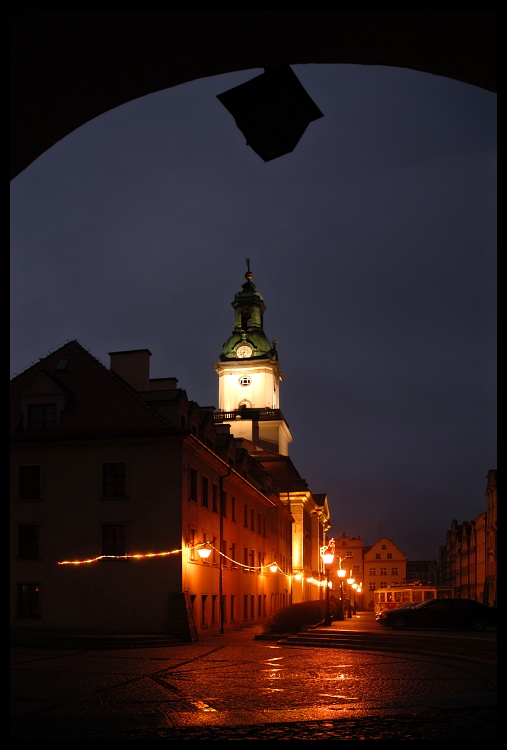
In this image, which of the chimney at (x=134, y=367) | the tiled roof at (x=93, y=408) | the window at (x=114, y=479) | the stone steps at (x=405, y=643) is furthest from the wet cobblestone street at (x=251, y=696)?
the chimney at (x=134, y=367)

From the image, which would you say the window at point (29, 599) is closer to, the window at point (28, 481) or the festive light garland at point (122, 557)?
the festive light garland at point (122, 557)

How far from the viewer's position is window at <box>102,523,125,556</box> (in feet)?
103

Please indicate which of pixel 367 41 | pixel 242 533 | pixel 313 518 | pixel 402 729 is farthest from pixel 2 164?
pixel 313 518

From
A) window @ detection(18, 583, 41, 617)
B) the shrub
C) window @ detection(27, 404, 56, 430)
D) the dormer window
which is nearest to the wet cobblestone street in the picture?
window @ detection(18, 583, 41, 617)

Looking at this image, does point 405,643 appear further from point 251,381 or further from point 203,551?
point 251,381

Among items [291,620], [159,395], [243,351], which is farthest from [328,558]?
[243,351]

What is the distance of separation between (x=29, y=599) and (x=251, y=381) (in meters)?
73.4

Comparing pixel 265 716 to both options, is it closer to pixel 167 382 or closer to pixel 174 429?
pixel 174 429

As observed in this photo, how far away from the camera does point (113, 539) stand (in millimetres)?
31625

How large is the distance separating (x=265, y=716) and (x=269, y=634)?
68.6 feet

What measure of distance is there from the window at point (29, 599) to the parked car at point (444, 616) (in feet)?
45.8

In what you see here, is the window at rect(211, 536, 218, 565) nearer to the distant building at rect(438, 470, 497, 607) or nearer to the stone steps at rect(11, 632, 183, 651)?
the stone steps at rect(11, 632, 183, 651)

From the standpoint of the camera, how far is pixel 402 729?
9156 millimetres

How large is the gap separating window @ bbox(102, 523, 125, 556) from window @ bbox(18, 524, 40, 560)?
9.26 feet
